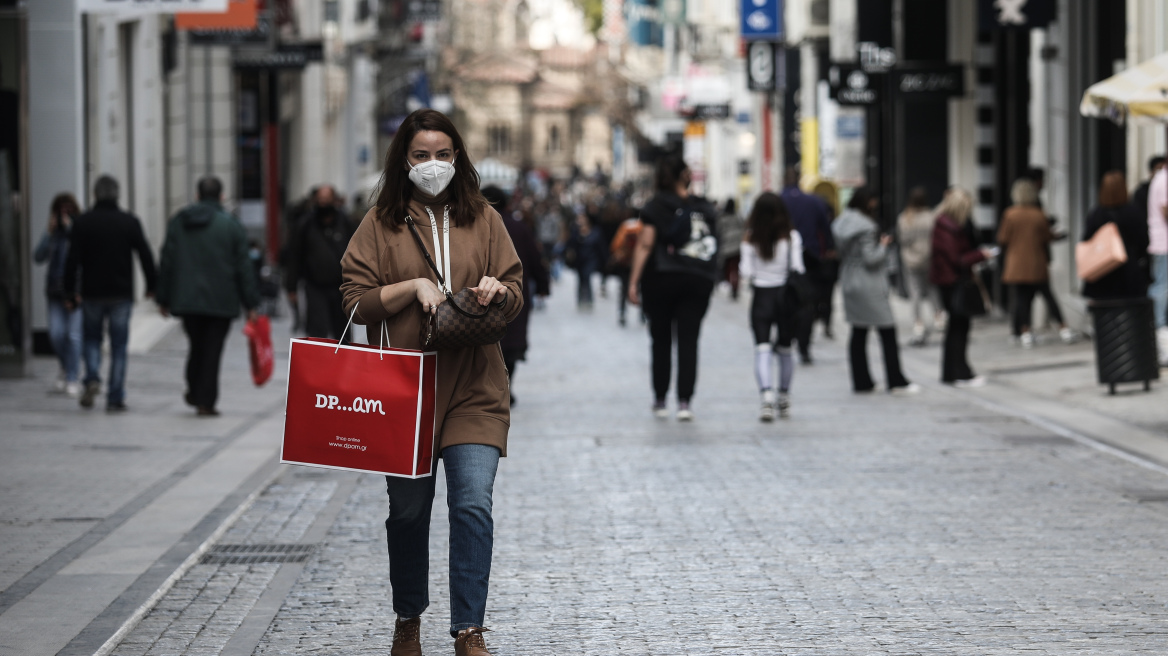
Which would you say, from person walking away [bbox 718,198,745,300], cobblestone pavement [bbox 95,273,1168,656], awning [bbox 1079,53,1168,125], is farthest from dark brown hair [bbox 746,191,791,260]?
person walking away [bbox 718,198,745,300]

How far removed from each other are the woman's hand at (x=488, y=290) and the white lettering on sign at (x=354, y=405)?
17.4 inches

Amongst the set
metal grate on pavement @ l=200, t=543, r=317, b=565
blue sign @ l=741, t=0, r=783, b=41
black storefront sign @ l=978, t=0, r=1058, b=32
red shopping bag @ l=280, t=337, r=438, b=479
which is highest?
blue sign @ l=741, t=0, r=783, b=41

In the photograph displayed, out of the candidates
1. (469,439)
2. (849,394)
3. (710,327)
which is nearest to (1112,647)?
(469,439)

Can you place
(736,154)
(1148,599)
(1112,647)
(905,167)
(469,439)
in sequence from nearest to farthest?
(469,439) < (1112,647) < (1148,599) < (905,167) < (736,154)

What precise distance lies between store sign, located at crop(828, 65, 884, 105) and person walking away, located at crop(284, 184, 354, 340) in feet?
37.8

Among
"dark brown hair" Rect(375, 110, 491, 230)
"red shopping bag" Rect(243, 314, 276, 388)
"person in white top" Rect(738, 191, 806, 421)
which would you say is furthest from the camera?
"red shopping bag" Rect(243, 314, 276, 388)

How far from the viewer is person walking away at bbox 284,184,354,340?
1539cm

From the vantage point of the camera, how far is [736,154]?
55.2 meters

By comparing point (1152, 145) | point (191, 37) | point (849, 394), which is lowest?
point (849, 394)

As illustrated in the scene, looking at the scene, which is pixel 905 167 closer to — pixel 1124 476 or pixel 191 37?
pixel 191 37

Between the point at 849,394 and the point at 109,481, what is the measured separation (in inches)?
263

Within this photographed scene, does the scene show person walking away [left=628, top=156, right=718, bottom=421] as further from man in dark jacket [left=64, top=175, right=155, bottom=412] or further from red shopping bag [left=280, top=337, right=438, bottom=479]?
red shopping bag [left=280, top=337, right=438, bottom=479]

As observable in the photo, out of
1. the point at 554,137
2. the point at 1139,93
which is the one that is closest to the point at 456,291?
the point at 1139,93

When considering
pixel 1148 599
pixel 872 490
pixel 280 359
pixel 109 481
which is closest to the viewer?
pixel 1148 599
